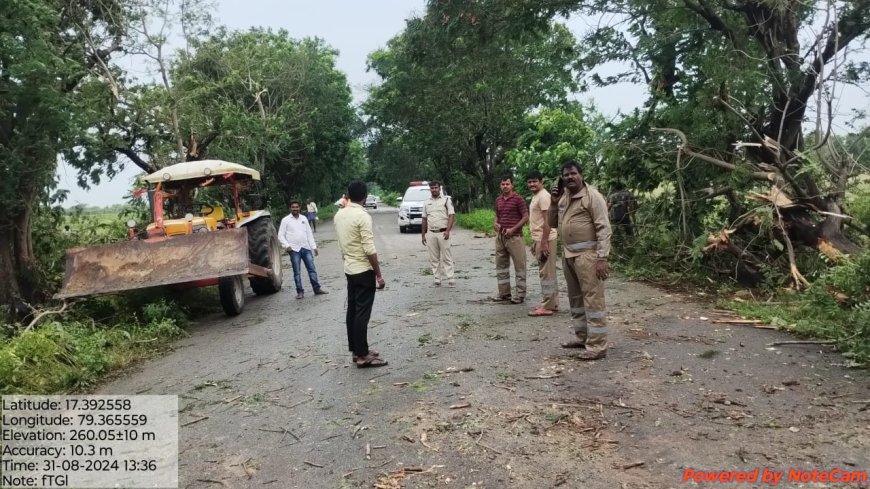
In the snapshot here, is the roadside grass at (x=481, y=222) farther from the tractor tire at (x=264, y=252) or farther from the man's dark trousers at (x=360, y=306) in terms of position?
the man's dark trousers at (x=360, y=306)

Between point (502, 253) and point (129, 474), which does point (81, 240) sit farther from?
point (129, 474)

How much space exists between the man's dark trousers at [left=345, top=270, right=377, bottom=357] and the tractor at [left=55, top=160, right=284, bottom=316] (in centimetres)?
276

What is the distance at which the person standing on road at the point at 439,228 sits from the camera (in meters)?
10.2

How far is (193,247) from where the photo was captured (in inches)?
329

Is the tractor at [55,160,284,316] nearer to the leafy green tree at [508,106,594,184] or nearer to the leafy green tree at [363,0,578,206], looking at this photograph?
the leafy green tree at [363,0,578,206]

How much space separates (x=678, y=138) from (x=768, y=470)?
7509mm

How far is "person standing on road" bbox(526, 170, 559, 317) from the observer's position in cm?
776

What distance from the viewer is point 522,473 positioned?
3.63 metres

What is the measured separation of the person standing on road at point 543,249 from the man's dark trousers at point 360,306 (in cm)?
263

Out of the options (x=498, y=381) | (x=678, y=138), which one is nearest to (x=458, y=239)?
(x=678, y=138)

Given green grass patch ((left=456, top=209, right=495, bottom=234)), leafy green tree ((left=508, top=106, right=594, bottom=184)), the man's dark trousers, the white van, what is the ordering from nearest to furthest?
the man's dark trousers → leafy green tree ((left=508, top=106, right=594, bottom=184)) → green grass patch ((left=456, top=209, right=495, bottom=234)) → the white van

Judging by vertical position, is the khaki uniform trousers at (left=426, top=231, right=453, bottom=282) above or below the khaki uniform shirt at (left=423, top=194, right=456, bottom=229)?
below

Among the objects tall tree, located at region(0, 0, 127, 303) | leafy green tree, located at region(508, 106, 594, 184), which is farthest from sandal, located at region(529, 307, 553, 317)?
leafy green tree, located at region(508, 106, 594, 184)

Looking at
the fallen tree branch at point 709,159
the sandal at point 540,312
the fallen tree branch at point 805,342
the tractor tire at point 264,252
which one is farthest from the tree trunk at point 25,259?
the fallen tree branch at point 805,342
